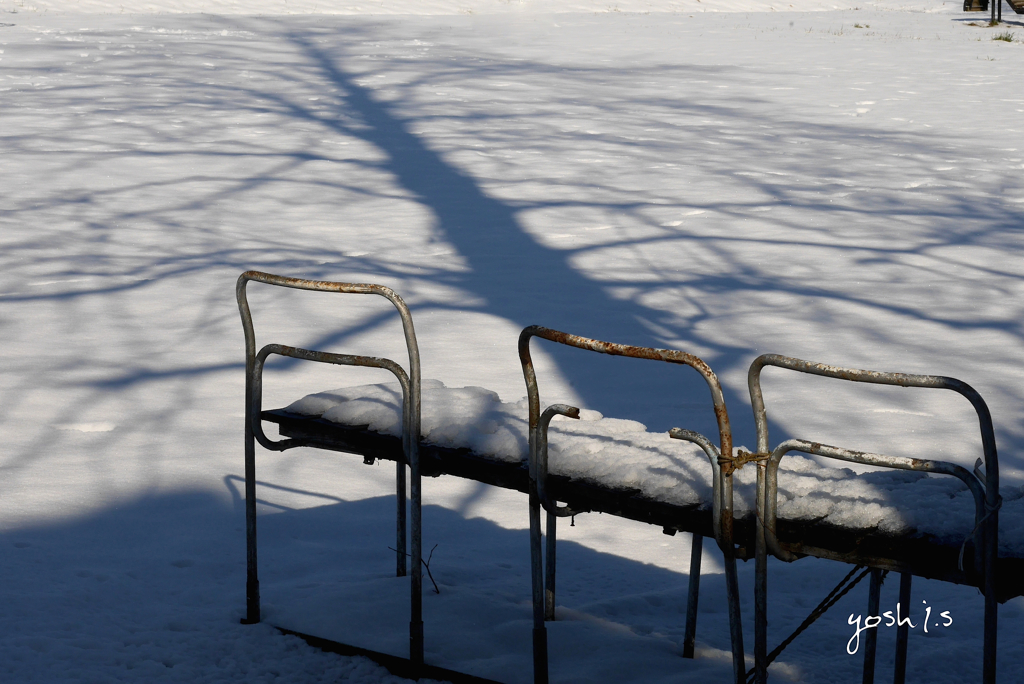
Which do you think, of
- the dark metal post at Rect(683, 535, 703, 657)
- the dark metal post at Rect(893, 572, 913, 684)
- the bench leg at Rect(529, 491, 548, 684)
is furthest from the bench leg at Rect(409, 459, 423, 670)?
the dark metal post at Rect(893, 572, 913, 684)

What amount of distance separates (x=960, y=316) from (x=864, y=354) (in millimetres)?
987

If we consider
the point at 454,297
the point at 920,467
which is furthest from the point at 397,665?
the point at 454,297

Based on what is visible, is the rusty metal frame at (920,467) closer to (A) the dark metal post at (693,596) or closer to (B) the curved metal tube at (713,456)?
(B) the curved metal tube at (713,456)

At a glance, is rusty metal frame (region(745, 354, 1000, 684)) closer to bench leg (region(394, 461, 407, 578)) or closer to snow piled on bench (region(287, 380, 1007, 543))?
snow piled on bench (region(287, 380, 1007, 543))

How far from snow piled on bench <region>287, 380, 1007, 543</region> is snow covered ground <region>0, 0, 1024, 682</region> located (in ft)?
1.11

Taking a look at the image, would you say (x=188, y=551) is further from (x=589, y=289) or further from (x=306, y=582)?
(x=589, y=289)

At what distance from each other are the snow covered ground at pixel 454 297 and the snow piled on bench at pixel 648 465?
34 centimetres

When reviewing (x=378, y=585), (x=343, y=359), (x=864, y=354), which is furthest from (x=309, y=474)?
(x=864, y=354)

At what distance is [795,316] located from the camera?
612cm

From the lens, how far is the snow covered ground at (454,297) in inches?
123

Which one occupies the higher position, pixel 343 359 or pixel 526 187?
pixel 343 359

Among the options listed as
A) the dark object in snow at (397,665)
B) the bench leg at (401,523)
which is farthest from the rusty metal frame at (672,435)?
the bench leg at (401,523)

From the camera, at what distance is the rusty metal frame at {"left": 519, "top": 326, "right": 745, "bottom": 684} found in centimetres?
213

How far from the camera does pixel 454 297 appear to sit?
6.54 metres
